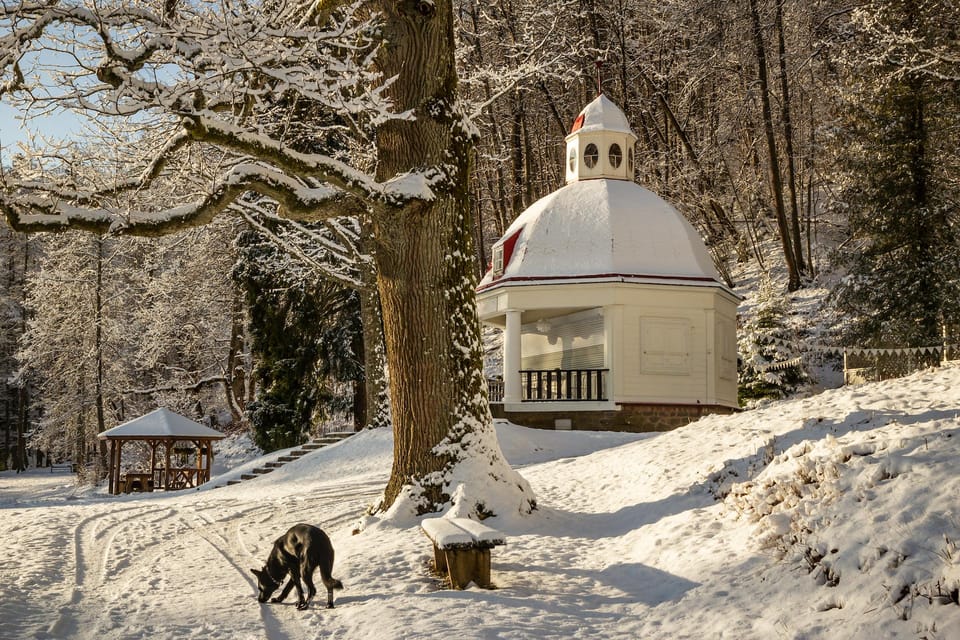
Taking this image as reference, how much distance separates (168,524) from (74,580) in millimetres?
4606

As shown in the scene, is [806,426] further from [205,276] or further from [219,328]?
[219,328]

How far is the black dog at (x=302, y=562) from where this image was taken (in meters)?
7.03

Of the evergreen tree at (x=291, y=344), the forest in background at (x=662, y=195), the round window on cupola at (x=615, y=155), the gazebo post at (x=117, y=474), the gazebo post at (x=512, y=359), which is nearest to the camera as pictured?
the gazebo post at (x=512, y=359)

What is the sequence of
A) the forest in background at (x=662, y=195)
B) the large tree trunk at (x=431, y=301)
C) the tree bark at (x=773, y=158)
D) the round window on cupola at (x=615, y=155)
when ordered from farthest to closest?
the tree bark at (x=773, y=158)
the round window on cupola at (x=615, y=155)
the forest in background at (x=662, y=195)
the large tree trunk at (x=431, y=301)

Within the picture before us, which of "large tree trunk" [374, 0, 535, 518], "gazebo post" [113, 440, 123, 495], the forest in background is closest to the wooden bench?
"large tree trunk" [374, 0, 535, 518]

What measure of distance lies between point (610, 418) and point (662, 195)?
17.1 metres

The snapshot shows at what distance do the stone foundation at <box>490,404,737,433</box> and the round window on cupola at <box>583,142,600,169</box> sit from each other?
24.6ft

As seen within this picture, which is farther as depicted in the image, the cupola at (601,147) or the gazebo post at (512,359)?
the cupola at (601,147)

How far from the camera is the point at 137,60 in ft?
28.8

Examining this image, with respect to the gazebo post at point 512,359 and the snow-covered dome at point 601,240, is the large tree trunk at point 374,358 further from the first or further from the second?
the gazebo post at point 512,359

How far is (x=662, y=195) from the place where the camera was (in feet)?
119

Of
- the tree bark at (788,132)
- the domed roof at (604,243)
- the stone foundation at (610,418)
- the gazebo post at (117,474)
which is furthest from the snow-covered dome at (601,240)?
the gazebo post at (117,474)

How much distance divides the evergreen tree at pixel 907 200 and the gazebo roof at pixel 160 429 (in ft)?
62.3

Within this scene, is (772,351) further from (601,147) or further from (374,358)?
(374,358)
